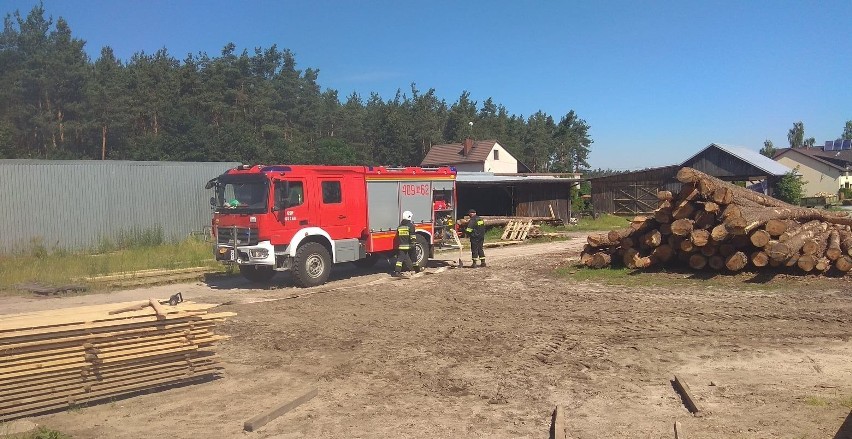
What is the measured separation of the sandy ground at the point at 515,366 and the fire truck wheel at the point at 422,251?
3549mm

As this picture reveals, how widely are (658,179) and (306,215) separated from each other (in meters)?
30.0

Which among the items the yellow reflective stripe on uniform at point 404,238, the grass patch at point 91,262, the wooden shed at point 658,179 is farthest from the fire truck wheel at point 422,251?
the wooden shed at point 658,179

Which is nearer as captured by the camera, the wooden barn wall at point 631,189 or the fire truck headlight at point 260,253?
the fire truck headlight at point 260,253

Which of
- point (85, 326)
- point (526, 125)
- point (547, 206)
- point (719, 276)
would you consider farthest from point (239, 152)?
point (526, 125)

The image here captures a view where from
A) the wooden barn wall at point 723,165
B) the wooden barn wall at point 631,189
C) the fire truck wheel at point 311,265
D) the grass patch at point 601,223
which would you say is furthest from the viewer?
the wooden barn wall at point 723,165

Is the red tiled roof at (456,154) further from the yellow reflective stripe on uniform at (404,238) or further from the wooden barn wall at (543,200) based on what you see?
the yellow reflective stripe on uniform at (404,238)

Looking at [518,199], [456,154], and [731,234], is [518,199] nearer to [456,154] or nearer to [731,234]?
[731,234]

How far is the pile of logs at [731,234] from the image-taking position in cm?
1328

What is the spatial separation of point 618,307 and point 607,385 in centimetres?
460

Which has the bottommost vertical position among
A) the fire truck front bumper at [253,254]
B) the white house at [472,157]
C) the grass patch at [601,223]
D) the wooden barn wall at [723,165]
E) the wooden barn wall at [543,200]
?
the grass patch at [601,223]

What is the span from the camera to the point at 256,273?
15195 millimetres

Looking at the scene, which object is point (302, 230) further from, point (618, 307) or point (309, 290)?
point (618, 307)

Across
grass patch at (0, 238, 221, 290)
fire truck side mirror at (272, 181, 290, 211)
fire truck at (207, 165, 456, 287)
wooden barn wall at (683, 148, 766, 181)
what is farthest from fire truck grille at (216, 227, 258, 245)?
wooden barn wall at (683, 148, 766, 181)

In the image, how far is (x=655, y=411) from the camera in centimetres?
613
